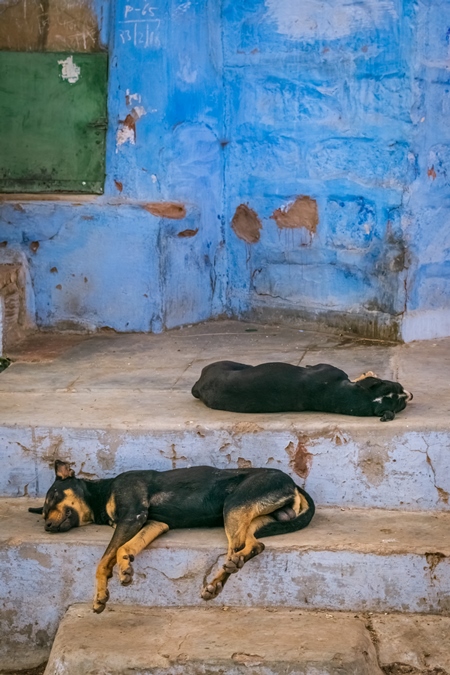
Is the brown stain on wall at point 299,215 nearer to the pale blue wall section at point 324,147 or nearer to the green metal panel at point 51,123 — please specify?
the pale blue wall section at point 324,147

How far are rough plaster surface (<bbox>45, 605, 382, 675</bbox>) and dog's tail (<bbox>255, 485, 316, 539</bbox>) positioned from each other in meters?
0.33

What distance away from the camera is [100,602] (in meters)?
3.97

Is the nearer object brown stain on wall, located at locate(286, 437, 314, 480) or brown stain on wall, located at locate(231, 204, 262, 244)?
brown stain on wall, located at locate(286, 437, 314, 480)

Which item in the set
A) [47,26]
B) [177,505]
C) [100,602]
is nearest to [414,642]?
[177,505]

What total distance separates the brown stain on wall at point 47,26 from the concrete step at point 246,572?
3.49 m

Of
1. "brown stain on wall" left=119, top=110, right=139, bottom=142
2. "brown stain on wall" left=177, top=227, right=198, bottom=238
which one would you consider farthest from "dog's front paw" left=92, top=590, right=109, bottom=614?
"brown stain on wall" left=119, top=110, right=139, bottom=142

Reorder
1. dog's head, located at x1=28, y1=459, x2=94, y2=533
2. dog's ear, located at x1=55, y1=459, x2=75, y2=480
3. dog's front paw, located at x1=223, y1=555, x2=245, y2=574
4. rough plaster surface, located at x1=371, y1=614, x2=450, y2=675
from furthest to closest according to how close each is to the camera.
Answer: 1. dog's ear, located at x1=55, y1=459, x2=75, y2=480
2. dog's head, located at x1=28, y1=459, x2=94, y2=533
3. dog's front paw, located at x1=223, y1=555, x2=245, y2=574
4. rough plaster surface, located at x1=371, y1=614, x2=450, y2=675

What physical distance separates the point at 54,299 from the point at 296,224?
5.66 feet

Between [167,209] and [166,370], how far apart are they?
4.31ft

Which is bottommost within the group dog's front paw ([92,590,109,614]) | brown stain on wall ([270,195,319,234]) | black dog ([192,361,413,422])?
dog's front paw ([92,590,109,614])

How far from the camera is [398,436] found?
453cm

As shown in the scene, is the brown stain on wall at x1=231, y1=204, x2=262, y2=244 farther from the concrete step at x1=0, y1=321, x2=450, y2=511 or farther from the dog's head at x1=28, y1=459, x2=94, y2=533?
the dog's head at x1=28, y1=459, x2=94, y2=533

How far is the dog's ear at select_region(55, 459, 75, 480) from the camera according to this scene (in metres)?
4.40

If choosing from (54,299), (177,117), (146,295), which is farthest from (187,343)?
(177,117)
